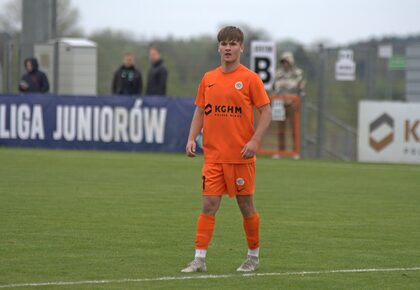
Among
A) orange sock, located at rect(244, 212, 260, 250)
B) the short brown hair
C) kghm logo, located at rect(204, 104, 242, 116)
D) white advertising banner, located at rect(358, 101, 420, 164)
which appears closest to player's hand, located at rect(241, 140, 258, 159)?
kghm logo, located at rect(204, 104, 242, 116)

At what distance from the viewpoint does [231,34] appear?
9883mm

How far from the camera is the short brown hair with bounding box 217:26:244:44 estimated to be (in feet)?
32.4

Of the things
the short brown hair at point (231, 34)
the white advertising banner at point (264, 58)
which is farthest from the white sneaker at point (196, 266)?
the white advertising banner at point (264, 58)

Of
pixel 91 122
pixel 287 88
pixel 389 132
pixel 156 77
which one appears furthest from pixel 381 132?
pixel 91 122

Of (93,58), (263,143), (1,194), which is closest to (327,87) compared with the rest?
(263,143)

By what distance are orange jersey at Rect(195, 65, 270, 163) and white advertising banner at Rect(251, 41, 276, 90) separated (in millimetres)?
17059

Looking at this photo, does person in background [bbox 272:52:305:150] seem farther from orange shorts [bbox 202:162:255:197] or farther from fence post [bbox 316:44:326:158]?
orange shorts [bbox 202:162:255:197]

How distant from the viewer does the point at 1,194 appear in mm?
15930

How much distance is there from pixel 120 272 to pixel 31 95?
17.6 meters

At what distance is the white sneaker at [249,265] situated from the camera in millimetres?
9898

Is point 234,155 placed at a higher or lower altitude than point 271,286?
higher

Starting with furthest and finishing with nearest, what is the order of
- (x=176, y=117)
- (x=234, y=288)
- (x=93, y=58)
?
(x=93, y=58)
(x=176, y=117)
(x=234, y=288)

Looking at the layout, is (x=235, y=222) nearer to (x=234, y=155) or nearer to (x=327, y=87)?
(x=234, y=155)

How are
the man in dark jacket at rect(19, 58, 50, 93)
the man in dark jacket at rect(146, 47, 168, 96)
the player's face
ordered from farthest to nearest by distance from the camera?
the man in dark jacket at rect(19, 58, 50, 93), the man in dark jacket at rect(146, 47, 168, 96), the player's face
